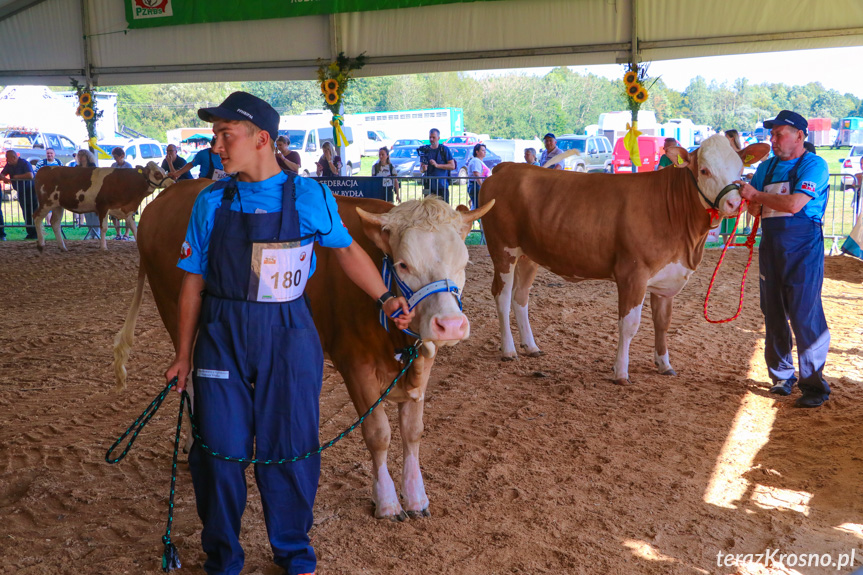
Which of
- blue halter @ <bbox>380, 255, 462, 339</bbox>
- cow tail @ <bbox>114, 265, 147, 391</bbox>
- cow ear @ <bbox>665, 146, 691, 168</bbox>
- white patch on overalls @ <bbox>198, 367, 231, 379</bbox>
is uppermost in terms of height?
cow ear @ <bbox>665, 146, 691, 168</bbox>

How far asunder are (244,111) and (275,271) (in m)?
0.60

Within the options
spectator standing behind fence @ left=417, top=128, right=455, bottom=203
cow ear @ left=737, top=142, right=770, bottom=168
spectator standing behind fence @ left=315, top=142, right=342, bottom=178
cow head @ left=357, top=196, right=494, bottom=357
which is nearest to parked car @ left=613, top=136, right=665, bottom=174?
spectator standing behind fence @ left=417, top=128, right=455, bottom=203

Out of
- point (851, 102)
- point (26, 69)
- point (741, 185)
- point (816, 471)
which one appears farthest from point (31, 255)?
point (851, 102)

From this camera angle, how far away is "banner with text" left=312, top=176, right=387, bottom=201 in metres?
12.6

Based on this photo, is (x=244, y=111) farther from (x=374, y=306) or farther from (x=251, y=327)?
(x=374, y=306)

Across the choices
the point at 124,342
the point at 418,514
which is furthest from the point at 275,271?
the point at 124,342

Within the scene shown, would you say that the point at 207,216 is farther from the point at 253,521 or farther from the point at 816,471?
the point at 816,471

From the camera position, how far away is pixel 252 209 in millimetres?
2670

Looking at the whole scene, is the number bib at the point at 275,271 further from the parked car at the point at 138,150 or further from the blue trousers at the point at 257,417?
the parked car at the point at 138,150

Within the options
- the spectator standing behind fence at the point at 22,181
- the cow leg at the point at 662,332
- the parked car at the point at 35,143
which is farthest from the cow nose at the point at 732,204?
the parked car at the point at 35,143

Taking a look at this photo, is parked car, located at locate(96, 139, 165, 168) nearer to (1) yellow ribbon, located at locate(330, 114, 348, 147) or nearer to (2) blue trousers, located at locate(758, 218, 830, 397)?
(1) yellow ribbon, located at locate(330, 114, 348, 147)

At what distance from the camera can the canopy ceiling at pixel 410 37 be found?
13.0m

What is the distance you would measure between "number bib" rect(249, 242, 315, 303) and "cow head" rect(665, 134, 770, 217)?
378 cm

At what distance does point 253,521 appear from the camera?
11.7ft
